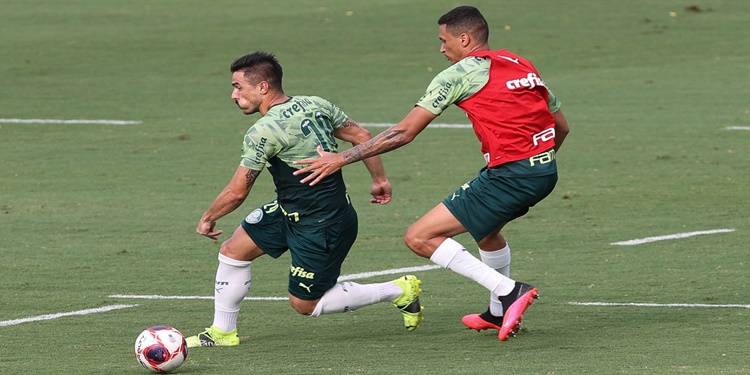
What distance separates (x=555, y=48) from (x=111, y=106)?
835cm

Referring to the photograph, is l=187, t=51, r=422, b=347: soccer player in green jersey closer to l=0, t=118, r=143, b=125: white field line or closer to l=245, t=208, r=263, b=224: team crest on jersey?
l=245, t=208, r=263, b=224: team crest on jersey

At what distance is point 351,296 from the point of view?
877cm

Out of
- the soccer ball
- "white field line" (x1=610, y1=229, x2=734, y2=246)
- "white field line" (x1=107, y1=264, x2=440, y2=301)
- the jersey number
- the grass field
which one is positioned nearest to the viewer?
the soccer ball

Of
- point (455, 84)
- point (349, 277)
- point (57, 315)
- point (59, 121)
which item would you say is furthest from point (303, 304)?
point (59, 121)

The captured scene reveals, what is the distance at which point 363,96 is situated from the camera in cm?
2152

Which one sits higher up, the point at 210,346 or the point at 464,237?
the point at 210,346

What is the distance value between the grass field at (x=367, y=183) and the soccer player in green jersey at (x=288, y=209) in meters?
0.28

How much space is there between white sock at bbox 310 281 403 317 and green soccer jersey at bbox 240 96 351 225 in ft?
1.59

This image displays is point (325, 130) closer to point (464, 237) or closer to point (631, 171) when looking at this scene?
point (464, 237)

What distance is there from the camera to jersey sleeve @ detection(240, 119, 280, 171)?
8.22 meters

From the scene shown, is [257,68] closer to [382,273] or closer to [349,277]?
[349,277]

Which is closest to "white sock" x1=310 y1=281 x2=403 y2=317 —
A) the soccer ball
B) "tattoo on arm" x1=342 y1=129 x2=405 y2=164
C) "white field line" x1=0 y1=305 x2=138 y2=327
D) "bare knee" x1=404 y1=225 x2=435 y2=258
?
"bare knee" x1=404 y1=225 x2=435 y2=258

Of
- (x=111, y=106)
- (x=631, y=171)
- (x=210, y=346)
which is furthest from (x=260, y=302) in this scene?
(x=111, y=106)

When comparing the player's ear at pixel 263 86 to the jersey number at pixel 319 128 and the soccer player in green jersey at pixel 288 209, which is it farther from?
the jersey number at pixel 319 128
